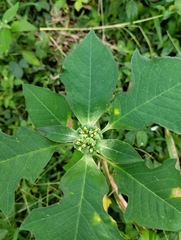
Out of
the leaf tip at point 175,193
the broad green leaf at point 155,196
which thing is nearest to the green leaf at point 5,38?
the broad green leaf at point 155,196

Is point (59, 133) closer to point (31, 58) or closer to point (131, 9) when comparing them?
point (31, 58)

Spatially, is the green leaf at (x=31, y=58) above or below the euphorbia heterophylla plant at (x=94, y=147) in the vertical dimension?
above

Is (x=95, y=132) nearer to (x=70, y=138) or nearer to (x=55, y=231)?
(x=70, y=138)

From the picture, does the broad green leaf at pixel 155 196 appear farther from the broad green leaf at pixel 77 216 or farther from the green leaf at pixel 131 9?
the green leaf at pixel 131 9

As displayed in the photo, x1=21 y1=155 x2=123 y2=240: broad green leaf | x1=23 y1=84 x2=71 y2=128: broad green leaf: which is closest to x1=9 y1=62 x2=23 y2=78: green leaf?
x1=23 y1=84 x2=71 y2=128: broad green leaf

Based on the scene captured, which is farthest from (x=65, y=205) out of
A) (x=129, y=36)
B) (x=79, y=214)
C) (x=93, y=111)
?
(x=129, y=36)


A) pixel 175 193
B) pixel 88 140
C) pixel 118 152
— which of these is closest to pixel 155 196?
pixel 175 193
